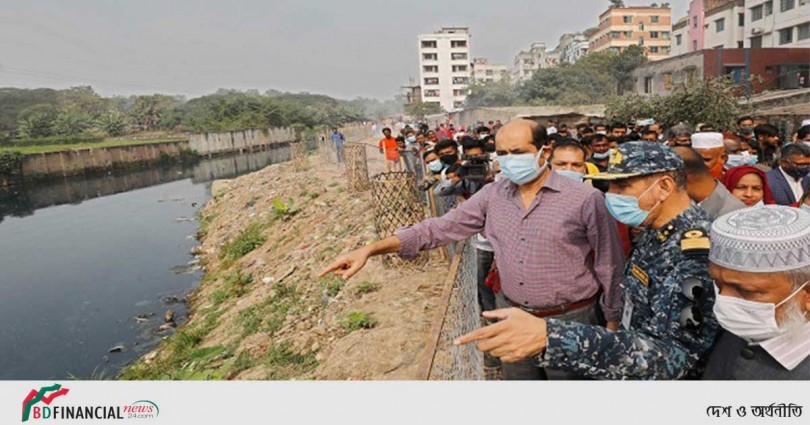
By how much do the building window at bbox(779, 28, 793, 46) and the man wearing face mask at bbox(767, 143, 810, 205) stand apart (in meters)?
21.7

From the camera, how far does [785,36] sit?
19125 millimetres

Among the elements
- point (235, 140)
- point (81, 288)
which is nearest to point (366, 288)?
point (81, 288)

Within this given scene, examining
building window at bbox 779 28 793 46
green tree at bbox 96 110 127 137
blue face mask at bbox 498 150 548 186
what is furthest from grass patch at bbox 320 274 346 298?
building window at bbox 779 28 793 46

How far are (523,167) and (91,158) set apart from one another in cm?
2595

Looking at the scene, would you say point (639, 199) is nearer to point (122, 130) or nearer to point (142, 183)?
point (142, 183)

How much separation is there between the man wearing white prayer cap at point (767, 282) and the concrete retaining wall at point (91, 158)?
13.7 metres

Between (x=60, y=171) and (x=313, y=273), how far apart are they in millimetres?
17553

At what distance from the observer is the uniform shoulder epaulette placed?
1.10 metres

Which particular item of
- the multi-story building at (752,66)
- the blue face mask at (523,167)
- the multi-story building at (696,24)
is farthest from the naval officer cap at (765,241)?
the multi-story building at (696,24)

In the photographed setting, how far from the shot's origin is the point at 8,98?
246 cm

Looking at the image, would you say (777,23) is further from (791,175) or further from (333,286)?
(333,286)

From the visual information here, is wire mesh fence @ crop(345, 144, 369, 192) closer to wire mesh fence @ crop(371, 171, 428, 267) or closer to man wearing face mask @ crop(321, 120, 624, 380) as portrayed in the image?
wire mesh fence @ crop(371, 171, 428, 267)

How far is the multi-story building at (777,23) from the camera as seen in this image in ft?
59.2
